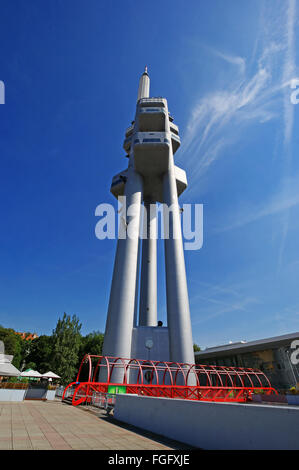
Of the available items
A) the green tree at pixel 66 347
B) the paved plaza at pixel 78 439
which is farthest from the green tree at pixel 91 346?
the paved plaza at pixel 78 439

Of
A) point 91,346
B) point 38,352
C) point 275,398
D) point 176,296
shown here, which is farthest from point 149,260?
point 38,352

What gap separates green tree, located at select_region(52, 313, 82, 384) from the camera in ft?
111

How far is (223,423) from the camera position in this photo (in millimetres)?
4629

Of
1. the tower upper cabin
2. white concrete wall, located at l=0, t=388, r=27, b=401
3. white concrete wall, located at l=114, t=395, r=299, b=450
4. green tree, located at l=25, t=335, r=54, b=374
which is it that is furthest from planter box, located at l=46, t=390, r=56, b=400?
green tree, located at l=25, t=335, r=54, b=374

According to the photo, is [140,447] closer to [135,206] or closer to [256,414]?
[256,414]

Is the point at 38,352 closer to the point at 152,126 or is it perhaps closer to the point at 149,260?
the point at 149,260

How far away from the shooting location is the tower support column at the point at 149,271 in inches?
969

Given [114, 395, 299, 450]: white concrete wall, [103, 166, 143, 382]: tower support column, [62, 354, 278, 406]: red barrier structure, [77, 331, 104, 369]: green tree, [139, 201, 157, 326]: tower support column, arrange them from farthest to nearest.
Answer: [77, 331, 104, 369]: green tree → [139, 201, 157, 326]: tower support column → [103, 166, 143, 382]: tower support column → [62, 354, 278, 406]: red barrier structure → [114, 395, 299, 450]: white concrete wall

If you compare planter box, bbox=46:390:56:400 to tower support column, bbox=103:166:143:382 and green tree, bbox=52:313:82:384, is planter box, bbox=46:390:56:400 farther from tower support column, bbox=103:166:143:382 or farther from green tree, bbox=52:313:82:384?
green tree, bbox=52:313:82:384

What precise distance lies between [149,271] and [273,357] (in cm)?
1396

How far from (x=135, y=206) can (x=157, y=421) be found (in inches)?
725

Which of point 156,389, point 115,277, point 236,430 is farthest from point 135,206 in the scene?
point 236,430

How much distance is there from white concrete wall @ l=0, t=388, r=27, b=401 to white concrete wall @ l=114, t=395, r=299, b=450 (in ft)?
43.5
